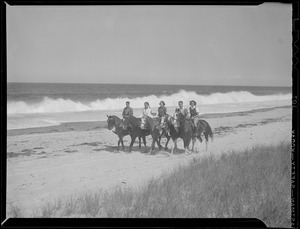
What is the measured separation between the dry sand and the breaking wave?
0.19m

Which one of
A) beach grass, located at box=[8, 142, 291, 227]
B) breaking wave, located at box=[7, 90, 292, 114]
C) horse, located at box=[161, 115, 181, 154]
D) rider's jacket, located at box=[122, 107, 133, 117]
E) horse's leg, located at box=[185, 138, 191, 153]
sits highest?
breaking wave, located at box=[7, 90, 292, 114]

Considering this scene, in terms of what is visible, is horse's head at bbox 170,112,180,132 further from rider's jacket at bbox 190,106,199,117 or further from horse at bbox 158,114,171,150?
rider's jacket at bbox 190,106,199,117

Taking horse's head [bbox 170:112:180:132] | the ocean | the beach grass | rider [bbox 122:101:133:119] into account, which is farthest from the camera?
horse's head [bbox 170:112:180:132]

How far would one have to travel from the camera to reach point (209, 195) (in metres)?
2.93

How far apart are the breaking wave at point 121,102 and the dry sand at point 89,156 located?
19cm

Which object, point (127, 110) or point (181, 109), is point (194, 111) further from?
Result: point (127, 110)

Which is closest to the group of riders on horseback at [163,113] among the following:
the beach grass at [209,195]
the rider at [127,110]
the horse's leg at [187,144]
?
the rider at [127,110]

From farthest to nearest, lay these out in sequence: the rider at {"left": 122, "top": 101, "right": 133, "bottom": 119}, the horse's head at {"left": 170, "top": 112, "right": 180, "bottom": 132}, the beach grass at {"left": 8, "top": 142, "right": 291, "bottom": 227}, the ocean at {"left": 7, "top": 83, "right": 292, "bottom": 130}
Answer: the horse's head at {"left": 170, "top": 112, "right": 180, "bottom": 132}, the rider at {"left": 122, "top": 101, "right": 133, "bottom": 119}, the ocean at {"left": 7, "top": 83, "right": 292, "bottom": 130}, the beach grass at {"left": 8, "top": 142, "right": 291, "bottom": 227}

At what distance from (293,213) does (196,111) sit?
1516mm

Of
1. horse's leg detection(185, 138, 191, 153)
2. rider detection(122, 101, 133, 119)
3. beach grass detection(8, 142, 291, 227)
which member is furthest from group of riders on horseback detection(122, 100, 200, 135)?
beach grass detection(8, 142, 291, 227)

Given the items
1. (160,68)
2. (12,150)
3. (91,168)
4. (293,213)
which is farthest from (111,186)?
(293,213)

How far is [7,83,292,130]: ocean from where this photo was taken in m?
2.97

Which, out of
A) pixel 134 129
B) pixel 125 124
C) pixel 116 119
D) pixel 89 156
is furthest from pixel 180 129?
pixel 89 156
